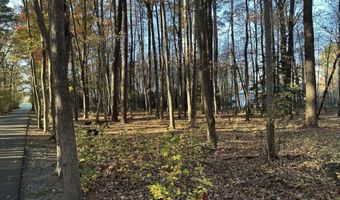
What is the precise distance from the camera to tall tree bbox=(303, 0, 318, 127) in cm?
1446

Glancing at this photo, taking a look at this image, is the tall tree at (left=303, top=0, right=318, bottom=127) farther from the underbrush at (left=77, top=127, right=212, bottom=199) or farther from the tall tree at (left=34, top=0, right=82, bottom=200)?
the tall tree at (left=34, top=0, right=82, bottom=200)

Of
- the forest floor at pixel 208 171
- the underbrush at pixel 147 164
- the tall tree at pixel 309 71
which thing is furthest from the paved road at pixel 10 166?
the tall tree at pixel 309 71

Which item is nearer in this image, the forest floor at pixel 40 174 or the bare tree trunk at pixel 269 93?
the forest floor at pixel 40 174

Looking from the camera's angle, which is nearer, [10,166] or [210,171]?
[210,171]

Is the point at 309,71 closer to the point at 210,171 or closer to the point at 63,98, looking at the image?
the point at 210,171

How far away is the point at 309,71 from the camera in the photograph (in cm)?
1471

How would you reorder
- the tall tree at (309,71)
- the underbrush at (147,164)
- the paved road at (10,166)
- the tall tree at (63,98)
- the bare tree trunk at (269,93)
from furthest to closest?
1. the tall tree at (309,71)
2. the bare tree trunk at (269,93)
3. the paved road at (10,166)
4. the underbrush at (147,164)
5. the tall tree at (63,98)

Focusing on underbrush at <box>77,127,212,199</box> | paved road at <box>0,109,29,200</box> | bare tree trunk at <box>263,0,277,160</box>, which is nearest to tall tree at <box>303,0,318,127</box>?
underbrush at <box>77,127,212,199</box>

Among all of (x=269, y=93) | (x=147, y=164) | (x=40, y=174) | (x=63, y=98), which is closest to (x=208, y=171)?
(x=147, y=164)

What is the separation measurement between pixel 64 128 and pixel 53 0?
7.21 ft

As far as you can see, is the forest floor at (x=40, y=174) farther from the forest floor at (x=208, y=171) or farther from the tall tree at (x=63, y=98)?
the tall tree at (x=63, y=98)

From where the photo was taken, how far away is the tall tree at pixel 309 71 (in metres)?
14.5

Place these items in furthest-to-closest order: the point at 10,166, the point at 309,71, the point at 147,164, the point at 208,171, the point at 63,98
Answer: the point at 309,71, the point at 10,166, the point at 147,164, the point at 208,171, the point at 63,98

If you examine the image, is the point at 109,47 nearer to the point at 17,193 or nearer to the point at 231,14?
the point at 231,14
